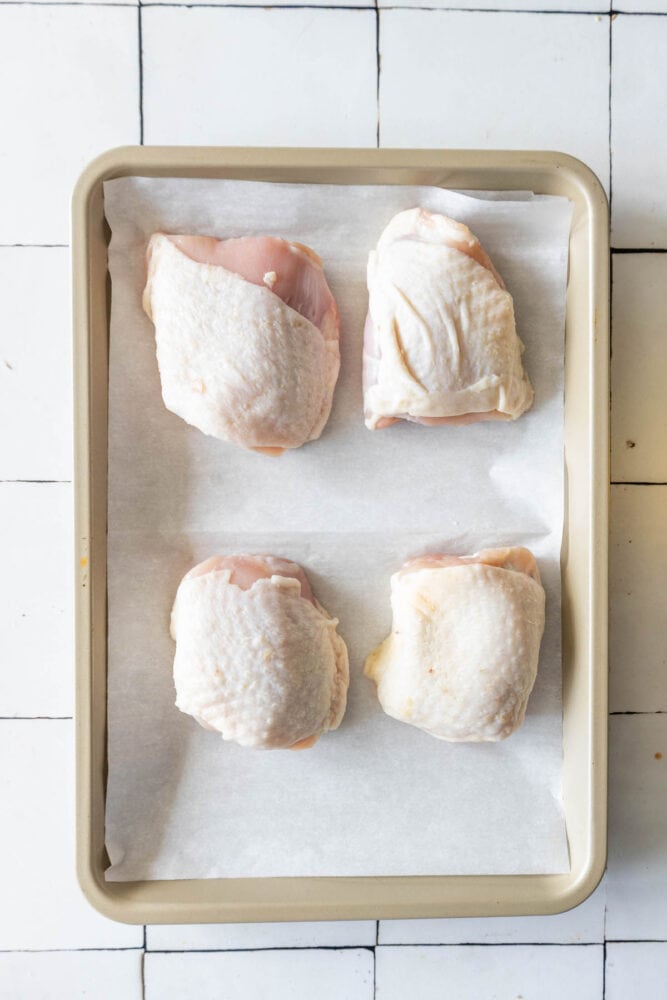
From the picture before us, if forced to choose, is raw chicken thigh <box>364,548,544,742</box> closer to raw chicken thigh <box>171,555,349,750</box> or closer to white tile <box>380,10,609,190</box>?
raw chicken thigh <box>171,555,349,750</box>

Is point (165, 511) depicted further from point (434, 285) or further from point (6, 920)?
point (6, 920)

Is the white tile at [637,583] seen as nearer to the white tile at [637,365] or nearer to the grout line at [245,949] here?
the white tile at [637,365]

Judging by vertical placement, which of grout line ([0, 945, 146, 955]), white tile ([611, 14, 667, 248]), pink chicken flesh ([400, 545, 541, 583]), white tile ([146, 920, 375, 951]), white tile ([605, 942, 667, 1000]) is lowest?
white tile ([605, 942, 667, 1000])

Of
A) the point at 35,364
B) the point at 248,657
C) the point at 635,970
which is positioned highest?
the point at 35,364

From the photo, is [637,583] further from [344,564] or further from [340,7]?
[340,7]

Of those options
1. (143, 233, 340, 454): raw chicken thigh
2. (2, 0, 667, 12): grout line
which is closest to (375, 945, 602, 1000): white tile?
(143, 233, 340, 454): raw chicken thigh

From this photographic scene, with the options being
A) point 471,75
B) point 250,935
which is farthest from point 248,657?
point 471,75

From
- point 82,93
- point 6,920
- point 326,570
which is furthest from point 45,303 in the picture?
point 6,920
